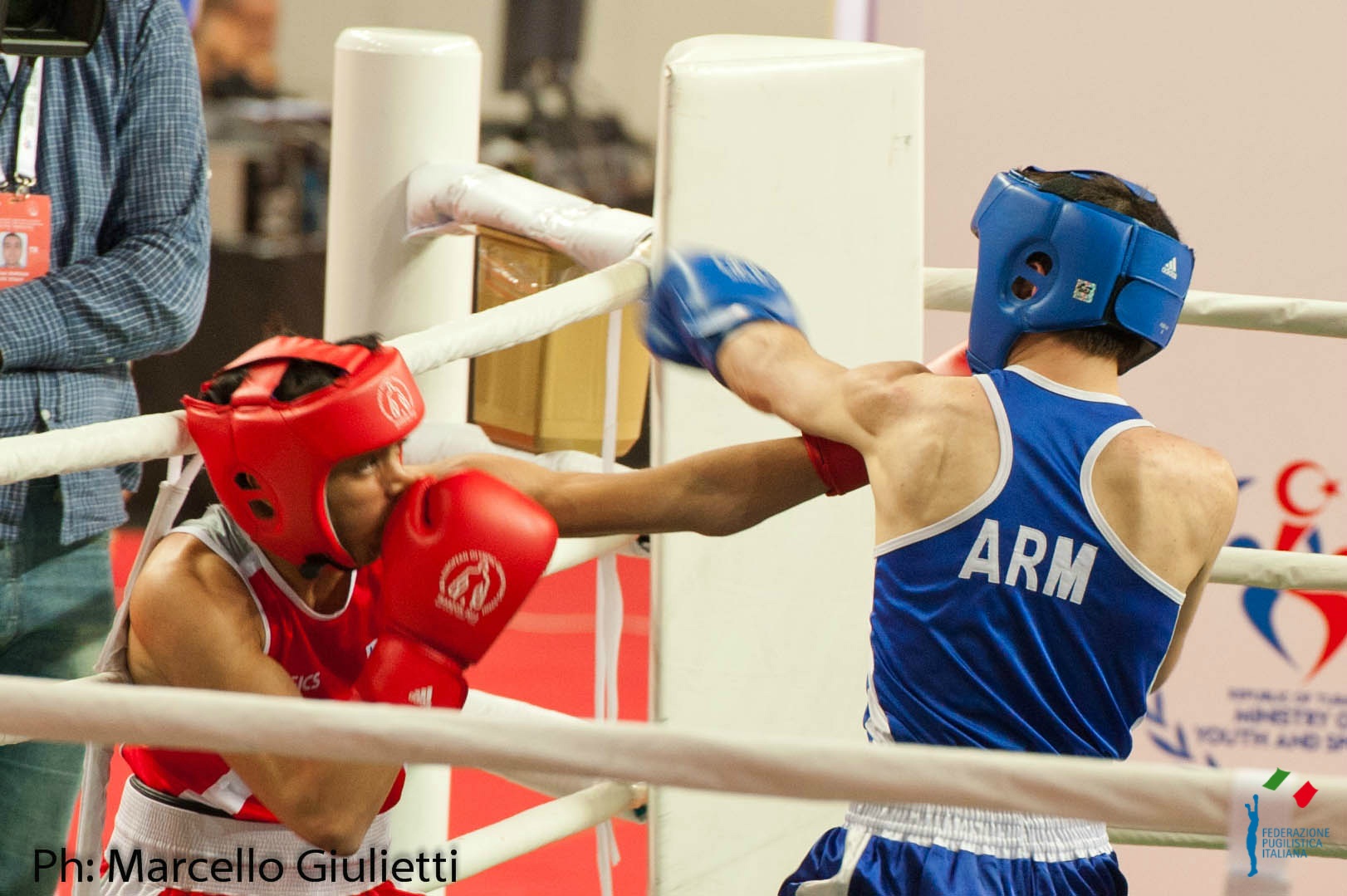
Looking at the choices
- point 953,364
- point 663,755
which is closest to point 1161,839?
point 953,364

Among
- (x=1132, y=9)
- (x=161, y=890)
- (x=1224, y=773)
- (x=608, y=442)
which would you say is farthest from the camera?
(x=1132, y=9)

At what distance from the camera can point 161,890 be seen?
137cm

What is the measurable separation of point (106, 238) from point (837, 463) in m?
0.98

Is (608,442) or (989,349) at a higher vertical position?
(989,349)

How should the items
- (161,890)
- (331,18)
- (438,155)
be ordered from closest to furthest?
(161,890), (438,155), (331,18)

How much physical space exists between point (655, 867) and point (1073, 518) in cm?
67

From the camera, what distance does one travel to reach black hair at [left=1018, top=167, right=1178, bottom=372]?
52.4 inches

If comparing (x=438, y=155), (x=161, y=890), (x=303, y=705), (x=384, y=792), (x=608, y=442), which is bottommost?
(x=161, y=890)

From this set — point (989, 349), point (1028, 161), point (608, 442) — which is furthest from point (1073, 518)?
point (1028, 161)

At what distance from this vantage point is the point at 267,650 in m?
A: 1.32

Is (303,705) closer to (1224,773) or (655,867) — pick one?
(1224,773)

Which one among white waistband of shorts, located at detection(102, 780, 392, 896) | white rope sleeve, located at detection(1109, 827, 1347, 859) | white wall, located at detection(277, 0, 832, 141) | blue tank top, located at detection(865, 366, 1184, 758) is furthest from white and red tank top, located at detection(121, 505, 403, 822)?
white wall, located at detection(277, 0, 832, 141)

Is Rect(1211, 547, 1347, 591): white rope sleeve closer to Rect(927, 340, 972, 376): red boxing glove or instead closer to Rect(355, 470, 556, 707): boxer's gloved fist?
Rect(927, 340, 972, 376): red boxing glove

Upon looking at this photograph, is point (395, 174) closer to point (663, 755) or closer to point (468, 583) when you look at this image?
point (468, 583)
